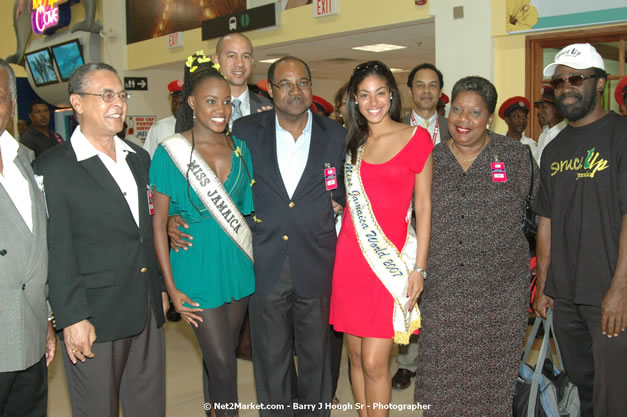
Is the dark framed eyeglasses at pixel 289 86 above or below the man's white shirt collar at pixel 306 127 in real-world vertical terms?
above

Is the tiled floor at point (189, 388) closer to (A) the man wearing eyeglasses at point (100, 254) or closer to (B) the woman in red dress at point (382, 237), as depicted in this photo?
(B) the woman in red dress at point (382, 237)

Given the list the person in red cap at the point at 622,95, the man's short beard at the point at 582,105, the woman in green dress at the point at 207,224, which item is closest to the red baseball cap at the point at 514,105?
the person in red cap at the point at 622,95

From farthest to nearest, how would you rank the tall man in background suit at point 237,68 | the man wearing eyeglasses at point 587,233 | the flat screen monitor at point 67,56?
1. the flat screen monitor at point 67,56
2. the tall man in background suit at point 237,68
3. the man wearing eyeglasses at point 587,233

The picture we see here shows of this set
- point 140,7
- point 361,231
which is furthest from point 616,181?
point 140,7

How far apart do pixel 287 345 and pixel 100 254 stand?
1084mm

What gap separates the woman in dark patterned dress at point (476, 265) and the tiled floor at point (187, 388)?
2.48 feet

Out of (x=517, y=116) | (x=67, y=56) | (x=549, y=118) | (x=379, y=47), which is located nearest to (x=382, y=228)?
(x=517, y=116)

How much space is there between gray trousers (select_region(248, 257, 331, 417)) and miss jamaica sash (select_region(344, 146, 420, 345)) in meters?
0.36

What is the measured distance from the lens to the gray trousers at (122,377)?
2.27 metres

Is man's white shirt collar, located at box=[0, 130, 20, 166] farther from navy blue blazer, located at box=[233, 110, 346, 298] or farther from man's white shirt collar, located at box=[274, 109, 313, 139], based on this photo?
man's white shirt collar, located at box=[274, 109, 313, 139]

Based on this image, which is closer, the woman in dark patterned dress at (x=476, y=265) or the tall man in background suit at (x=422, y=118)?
the woman in dark patterned dress at (x=476, y=265)

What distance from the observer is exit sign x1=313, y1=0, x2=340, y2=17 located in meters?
7.47

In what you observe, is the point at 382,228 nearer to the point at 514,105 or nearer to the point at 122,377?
the point at 122,377

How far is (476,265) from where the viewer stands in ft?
8.97
